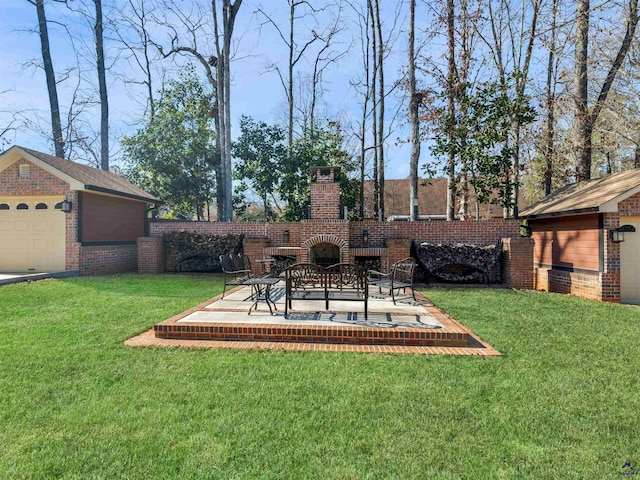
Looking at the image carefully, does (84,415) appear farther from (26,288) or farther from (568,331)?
(26,288)

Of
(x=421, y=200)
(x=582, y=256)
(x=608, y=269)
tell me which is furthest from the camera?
(x=421, y=200)

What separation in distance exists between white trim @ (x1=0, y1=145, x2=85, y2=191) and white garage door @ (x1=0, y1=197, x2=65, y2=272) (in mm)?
759

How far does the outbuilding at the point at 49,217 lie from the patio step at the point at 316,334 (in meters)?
7.51

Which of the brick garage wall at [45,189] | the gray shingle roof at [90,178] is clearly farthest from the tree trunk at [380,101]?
the brick garage wall at [45,189]

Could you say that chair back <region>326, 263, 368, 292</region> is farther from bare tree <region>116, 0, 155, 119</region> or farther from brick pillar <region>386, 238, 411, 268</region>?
bare tree <region>116, 0, 155, 119</region>

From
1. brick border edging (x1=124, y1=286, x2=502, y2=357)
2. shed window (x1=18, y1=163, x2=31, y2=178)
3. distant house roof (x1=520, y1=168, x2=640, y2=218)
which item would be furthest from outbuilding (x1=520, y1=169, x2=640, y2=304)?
shed window (x1=18, y1=163, x2=31, y2=178)

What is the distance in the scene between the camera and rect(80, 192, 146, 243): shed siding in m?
10.3

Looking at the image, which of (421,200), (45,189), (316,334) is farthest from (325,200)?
(421,200)

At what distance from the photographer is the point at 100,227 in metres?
10.8

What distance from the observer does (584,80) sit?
11.4m

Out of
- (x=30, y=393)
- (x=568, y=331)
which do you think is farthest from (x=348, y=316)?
(x=30, y=393)

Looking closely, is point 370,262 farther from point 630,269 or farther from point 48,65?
point 48,65

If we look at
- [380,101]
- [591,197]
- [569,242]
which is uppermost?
[380,101]

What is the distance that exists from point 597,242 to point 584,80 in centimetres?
700
